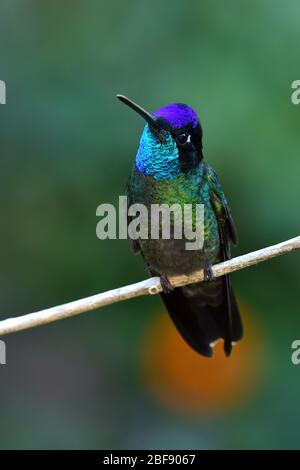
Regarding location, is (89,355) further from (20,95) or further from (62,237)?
(20,95)

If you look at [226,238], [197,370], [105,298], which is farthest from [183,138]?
[197,370]

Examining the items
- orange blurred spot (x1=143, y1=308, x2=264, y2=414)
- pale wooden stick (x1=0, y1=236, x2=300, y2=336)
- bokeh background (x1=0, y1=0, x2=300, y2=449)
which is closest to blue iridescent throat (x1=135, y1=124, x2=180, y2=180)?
bokeh background (x1=0, y1=0, x2=300, y2=449)

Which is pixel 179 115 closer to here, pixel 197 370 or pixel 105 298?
pixel 105 298

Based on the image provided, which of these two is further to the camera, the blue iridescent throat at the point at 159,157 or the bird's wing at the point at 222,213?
the bird's wing at the point at 222,213

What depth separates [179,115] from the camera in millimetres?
3914

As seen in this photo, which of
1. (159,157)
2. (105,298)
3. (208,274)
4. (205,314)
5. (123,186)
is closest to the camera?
(105,298)

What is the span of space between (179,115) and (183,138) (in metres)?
0.12

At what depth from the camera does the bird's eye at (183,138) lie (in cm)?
397

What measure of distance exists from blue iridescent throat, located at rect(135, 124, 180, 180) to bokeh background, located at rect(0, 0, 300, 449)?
394mm

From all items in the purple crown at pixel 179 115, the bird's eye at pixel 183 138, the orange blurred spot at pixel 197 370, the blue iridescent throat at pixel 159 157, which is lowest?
the orange blurred spot at pixel 197 370

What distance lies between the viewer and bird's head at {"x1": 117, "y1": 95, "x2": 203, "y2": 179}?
393cm

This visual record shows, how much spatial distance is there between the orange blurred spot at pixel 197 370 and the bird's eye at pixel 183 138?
1123 millimetres

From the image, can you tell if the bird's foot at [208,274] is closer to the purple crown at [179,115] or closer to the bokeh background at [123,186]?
the bokeh background at [123,186]

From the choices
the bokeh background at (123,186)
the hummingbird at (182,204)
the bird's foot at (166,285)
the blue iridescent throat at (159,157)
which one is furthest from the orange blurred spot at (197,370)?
the blue iridescent throat at (159,157)
